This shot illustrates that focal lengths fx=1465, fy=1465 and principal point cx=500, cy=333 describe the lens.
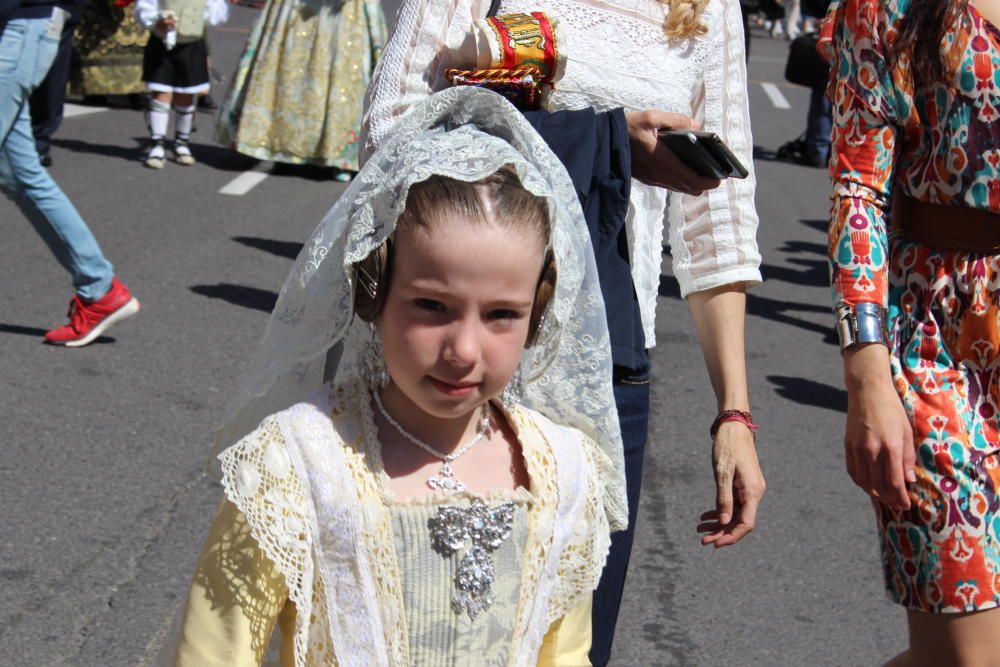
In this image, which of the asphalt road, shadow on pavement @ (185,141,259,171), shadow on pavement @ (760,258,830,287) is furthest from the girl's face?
shadow on pavement @ (185,141,259,171)

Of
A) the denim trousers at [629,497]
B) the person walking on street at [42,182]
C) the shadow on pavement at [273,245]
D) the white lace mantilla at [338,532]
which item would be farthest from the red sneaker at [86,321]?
the white lace mantilla at [338,532]

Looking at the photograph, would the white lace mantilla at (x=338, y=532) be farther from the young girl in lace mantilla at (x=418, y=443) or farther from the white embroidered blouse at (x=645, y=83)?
the white embroidered blouse at (x=645, y=83)

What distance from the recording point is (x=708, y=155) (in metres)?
2.19

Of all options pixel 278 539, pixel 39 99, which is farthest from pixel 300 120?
pixel 278 539

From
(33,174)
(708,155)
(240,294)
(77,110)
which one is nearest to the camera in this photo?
(708,155)

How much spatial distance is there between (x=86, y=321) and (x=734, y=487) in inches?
180

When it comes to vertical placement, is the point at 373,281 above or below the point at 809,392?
above

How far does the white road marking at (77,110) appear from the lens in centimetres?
1430

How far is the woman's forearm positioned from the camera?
257 centimetres

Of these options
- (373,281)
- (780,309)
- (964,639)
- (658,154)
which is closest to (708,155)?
(658,154)

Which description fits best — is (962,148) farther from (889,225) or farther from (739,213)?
(739,213)

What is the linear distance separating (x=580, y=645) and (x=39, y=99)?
332 inches

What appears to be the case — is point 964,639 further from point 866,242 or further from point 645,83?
point 645,83

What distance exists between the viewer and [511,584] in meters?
2.02
